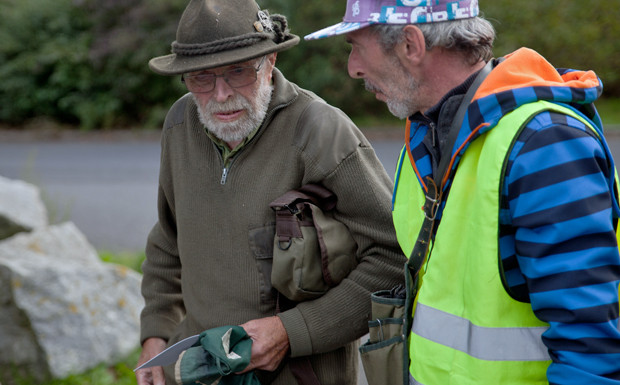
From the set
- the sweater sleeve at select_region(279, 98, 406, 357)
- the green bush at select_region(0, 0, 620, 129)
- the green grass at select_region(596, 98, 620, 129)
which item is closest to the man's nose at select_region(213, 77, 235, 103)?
the sweater sleeve at select_region(279, 98, 406, 357)

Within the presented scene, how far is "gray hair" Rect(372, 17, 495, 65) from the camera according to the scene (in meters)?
1.64

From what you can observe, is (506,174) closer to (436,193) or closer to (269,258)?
(436,193)

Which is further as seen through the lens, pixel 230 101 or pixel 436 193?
pixel 230 101

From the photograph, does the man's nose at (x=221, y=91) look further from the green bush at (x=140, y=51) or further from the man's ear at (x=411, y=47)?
the green bush at (x=140, y=51)

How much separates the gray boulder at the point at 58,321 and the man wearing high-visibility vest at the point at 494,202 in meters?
2.51

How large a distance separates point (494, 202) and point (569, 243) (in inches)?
6.5

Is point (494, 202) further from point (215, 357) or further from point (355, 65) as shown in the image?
point (215, 357)

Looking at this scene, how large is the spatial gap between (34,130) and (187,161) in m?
13.1

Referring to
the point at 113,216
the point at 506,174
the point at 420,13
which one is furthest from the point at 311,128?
the point at 113,216

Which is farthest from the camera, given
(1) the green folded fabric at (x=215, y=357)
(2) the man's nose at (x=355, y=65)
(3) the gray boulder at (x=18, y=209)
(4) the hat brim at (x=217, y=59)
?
(3) the gray boulder at (x=18, y=209)

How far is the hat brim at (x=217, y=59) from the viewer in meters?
2.18

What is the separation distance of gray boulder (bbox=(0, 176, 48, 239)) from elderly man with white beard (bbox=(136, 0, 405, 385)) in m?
2.48

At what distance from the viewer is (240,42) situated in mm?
2230

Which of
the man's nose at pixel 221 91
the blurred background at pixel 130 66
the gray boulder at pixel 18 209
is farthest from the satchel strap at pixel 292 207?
the blurred background at pixel 130 66
